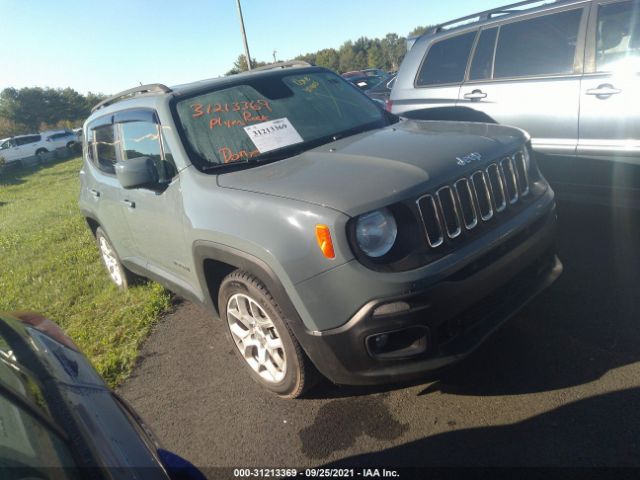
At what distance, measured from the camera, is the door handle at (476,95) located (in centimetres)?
506

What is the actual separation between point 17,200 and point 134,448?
58.2 ft

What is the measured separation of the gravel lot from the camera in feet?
7.59

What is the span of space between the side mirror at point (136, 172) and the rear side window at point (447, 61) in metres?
3.65

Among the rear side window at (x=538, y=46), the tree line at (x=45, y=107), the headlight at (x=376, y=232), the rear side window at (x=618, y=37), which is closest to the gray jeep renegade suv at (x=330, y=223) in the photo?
the headlight at (x=376, y=232)

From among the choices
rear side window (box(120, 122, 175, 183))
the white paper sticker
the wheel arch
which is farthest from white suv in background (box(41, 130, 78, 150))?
the wheel arch

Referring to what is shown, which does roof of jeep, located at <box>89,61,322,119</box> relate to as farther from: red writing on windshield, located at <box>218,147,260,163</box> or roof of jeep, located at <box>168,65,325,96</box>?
red writing on windshield, located at <box>218,147,260,163</box>

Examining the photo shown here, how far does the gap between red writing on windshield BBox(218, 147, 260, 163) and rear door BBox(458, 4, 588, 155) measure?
2900 millimetres

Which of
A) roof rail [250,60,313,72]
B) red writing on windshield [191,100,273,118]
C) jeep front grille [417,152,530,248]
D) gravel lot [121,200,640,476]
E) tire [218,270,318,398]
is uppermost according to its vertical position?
roof rail [250,60,313,72]

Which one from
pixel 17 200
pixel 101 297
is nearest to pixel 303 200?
→ pixel 101 297

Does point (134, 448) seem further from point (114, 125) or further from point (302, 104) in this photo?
point (114, 125)

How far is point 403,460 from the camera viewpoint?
2348 mm

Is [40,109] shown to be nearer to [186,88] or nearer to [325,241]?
[186,88]

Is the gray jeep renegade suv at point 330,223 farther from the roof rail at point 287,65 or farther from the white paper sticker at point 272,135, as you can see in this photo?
the roof rail at point 287,65

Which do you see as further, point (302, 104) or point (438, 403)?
point (302, 104)
